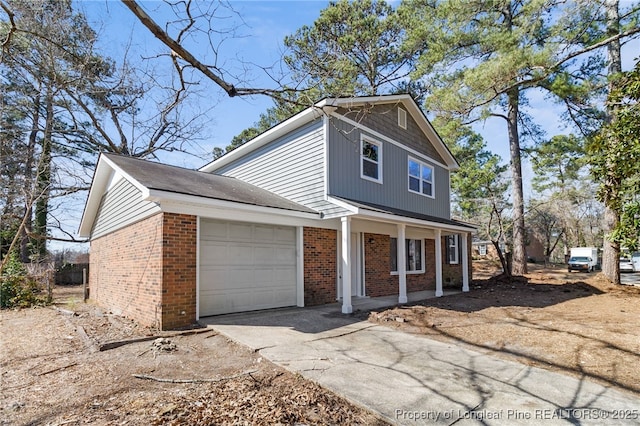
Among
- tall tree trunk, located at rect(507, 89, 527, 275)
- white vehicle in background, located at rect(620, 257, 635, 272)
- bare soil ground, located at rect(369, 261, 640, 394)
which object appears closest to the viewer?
bare soil ground, located at rect(369, 261, 640, 394)

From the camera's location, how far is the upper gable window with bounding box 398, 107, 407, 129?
12.5m

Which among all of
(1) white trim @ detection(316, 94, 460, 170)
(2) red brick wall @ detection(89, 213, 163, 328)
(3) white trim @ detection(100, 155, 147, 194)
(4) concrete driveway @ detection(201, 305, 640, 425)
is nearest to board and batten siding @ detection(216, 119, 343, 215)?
(1) white trim @ detection(316, 94, 460, 170)

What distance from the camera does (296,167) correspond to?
10.5 meters

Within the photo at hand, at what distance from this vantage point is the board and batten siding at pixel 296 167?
9.63 metres

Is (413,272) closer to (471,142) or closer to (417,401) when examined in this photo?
(417,401)

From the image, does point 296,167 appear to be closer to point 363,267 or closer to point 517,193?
point 363,267

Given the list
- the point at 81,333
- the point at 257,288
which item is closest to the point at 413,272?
the point at 257,288

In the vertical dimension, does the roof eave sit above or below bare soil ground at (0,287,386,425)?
above

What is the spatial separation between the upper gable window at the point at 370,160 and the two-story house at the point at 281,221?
41 millimetres

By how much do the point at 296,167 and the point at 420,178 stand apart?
18.3ft

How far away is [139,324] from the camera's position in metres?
7.07

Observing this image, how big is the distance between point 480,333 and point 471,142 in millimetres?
20354

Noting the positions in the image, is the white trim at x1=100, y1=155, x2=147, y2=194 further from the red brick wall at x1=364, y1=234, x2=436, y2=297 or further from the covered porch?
the red brick wall at x1=364, y1=234, x2=436, y2=297

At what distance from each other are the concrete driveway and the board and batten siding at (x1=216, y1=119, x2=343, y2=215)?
149 inches
